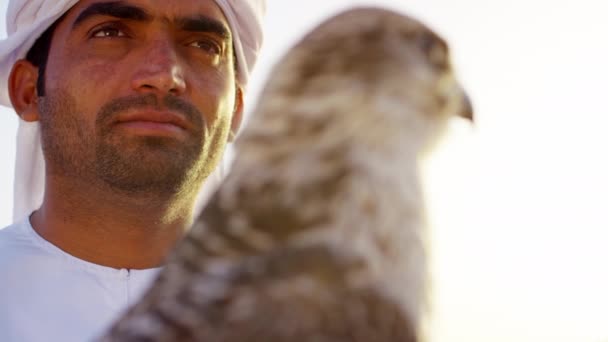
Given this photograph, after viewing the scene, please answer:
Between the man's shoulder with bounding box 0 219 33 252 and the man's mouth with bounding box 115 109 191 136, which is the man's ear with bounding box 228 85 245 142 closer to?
the man's mouth with bounding box 115 109 191 136

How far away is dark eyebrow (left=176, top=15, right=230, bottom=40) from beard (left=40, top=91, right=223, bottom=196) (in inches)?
20.7

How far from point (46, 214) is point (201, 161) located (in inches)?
37.0

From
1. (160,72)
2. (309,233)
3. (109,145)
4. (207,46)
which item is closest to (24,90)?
(109,145)

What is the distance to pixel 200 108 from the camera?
4.42m

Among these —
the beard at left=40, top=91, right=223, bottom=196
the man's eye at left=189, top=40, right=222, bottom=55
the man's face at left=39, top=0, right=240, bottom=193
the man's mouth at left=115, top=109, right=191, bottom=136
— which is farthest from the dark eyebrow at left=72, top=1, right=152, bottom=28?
the man's mouth at left=115, top=109, right=191, bottom=136

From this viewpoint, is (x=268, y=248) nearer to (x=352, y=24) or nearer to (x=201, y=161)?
(x=352, y=24)

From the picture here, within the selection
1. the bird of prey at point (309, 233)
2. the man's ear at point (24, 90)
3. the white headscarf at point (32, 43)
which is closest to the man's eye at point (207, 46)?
the white headscarf at point (32, 43)

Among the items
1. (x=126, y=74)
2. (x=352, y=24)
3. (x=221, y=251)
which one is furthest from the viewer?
(x=126, y=74)

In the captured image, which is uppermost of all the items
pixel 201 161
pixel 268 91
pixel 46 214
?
pixel 268 91

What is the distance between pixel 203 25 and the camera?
15.4 feet

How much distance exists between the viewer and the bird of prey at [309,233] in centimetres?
186

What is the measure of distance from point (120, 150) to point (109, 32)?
0.72 m

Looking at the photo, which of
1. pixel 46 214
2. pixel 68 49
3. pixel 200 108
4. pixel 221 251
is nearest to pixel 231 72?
pixel 200 108

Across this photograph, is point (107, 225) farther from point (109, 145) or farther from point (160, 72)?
point (160, 72)
